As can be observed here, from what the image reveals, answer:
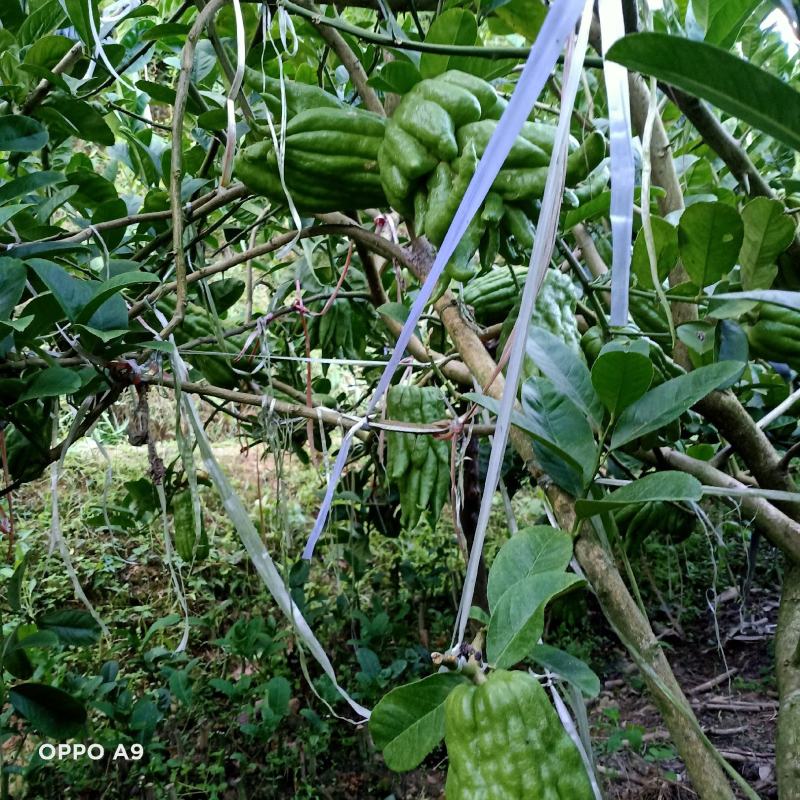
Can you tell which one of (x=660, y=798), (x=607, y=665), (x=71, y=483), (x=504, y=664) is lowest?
(x=71, y=483)

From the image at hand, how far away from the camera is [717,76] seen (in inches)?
10.1

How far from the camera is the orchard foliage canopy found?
0.33 metres

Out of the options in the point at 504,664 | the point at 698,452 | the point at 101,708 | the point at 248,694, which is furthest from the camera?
the point at 248,694

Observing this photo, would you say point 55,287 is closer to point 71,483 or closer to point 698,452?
point 698,452

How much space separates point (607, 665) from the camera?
177cm

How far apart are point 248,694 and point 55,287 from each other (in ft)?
3.78

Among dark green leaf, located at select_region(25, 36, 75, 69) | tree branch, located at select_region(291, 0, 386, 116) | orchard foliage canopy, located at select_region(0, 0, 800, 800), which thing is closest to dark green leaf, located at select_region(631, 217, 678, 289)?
orchard foliage canopy, located at select_region(0, 0, 800, 800)

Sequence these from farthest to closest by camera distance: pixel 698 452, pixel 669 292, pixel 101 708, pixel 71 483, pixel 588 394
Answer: pixel 71 483 < pixel 101 708 < pixel 698 452 < pixel 669 292 < pixel 588 394

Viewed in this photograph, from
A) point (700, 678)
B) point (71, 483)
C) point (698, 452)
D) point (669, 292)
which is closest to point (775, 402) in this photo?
point (698, 452)

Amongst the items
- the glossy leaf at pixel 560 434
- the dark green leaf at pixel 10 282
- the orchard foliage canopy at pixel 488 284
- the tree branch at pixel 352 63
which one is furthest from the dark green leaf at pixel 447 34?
the dark green leaf at pixel 10 282

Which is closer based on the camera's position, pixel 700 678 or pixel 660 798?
pixel 660 798

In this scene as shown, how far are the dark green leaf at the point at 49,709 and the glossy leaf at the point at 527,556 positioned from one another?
→ 2.33 ft

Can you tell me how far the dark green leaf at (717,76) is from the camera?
250 millimetres

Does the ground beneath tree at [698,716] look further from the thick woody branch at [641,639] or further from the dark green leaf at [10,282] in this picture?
the dark green leaf at [10,282]
